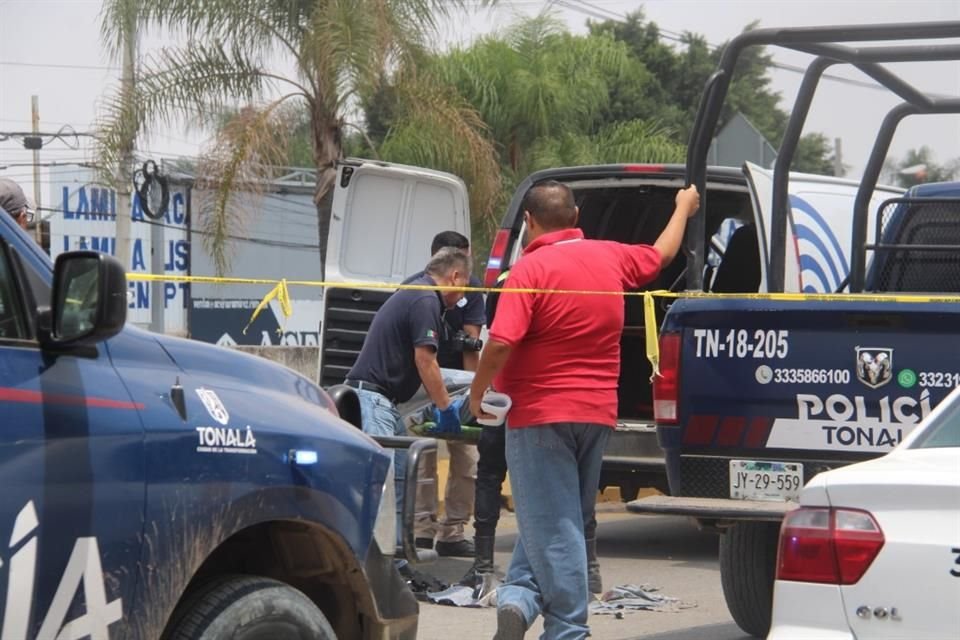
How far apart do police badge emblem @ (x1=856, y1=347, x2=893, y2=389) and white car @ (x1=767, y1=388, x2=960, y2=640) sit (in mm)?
2030

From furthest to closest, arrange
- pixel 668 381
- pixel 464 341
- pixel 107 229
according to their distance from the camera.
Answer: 1. pixel 107 229
2. pixel 464 341
3. pixel 668 381

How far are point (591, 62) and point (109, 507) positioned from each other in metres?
26.9

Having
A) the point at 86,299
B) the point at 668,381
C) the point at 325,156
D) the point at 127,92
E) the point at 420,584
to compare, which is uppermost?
the point at 127,92

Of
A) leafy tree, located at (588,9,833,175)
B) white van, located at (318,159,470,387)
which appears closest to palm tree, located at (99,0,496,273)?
white van, located at (318,159,470,387)

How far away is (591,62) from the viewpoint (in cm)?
2988

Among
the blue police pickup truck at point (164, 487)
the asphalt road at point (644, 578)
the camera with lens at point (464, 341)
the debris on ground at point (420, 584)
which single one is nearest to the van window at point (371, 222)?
→ the asphalt road at point (644, 578)

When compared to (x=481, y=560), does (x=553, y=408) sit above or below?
above

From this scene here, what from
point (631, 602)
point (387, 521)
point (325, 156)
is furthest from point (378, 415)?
point (325, 156)

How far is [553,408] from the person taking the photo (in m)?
5.73

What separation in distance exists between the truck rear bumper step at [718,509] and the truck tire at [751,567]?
0.56m

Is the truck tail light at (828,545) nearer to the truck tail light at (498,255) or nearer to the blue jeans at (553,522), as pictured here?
the blue jeans at (553,522)

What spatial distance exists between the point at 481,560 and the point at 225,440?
13.6 ft

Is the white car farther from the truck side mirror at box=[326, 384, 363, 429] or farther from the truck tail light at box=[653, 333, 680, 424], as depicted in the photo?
the truck tail light at box=[653, 333, 680, 424]

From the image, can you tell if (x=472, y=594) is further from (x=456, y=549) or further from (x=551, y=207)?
(x=551, y=207)
